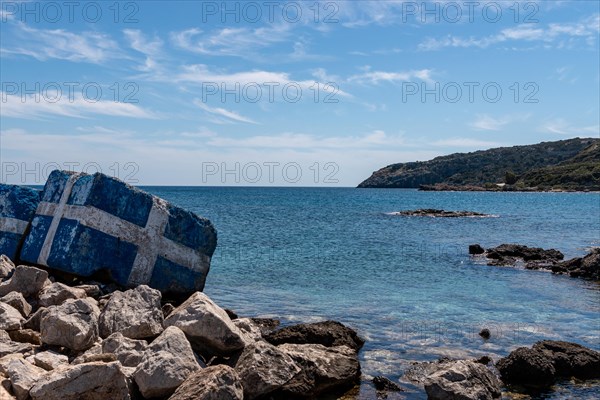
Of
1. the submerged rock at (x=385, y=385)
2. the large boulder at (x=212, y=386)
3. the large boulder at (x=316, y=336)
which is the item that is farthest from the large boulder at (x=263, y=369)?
the large boulder at (x=316, y=336)

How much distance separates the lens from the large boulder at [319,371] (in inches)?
336

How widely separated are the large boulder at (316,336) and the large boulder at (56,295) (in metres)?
3.72

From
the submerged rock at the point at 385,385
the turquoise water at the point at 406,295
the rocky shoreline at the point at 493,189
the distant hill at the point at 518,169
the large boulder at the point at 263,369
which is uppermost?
the distant hill at the point at 518,169

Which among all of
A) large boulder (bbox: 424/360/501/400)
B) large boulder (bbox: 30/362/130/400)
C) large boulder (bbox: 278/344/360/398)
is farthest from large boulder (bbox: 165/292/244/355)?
large boulder (bbox: 424/360/501/400)

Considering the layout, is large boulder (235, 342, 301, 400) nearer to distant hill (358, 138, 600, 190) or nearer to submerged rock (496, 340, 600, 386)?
submerged rock (496, 340, 600, 386)

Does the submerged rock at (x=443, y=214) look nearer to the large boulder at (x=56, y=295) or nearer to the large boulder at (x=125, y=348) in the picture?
the large boulder at (x=56, y=295)

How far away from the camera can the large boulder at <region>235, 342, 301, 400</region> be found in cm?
788

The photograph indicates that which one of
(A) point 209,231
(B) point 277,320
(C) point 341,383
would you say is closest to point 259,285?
(B) point 277,320

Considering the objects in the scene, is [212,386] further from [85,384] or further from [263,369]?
[85,384]

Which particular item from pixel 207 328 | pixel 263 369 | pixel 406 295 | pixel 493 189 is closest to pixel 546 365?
pixel 263 369

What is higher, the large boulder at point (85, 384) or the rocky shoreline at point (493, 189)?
the rocky shoreline at point (493, 189)

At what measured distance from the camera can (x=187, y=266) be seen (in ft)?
41.9

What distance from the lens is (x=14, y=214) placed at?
1301 cm

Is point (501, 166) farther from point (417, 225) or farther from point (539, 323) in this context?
point (539, 323)
